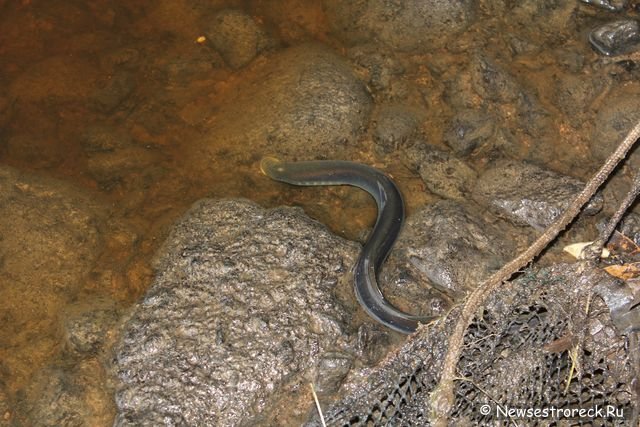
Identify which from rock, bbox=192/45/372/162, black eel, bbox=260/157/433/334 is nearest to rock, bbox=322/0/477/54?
rock, bbox=192/45/372/162

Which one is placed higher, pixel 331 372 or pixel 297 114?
pixel 297 114

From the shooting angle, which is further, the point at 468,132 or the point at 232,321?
the point at 468,132

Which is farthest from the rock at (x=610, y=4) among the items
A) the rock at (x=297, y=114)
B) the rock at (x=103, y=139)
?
the rock at (x=103, y=139)

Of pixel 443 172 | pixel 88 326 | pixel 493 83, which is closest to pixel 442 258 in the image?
pixel 443 172

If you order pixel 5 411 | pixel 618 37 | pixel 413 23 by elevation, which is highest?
pixel 618 37

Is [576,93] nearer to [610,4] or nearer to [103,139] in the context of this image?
[610,4]

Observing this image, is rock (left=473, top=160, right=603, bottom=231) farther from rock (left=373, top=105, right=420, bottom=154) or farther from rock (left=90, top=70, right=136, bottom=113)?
rock (left=90, top=70, right=136, bottom=113)

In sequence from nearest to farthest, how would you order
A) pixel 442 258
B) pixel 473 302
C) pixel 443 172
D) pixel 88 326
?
pixel 473 302 < pixel 88 326 < pixel 442 258 < pixel 443 172
